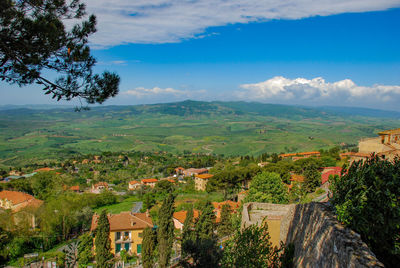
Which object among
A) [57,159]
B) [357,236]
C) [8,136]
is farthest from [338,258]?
[8,136]

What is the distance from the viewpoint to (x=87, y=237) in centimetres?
1886

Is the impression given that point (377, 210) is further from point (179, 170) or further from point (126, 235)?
point (179, 170)

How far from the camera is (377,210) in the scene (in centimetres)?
425

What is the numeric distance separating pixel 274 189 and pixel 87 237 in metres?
14.0

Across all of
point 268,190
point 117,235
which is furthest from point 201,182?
point 268,190

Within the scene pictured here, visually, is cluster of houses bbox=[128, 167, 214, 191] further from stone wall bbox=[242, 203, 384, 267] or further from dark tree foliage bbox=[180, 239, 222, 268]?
stone wall bbox=[242, 203, 384, 267]

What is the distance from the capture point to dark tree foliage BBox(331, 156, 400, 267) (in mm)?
4141

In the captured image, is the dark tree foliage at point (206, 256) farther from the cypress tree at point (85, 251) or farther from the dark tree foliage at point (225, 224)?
the cypress tree at point (85, 251)

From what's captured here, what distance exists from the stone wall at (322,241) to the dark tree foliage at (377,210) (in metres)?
0.31

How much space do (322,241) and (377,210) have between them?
102 cm

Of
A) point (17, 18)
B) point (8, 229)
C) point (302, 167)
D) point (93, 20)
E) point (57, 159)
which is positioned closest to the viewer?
point (17, 18)

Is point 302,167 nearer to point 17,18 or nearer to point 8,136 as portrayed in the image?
point 17,18

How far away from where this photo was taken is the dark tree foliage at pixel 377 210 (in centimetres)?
414

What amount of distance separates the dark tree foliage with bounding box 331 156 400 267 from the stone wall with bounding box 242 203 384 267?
1.02 ft
